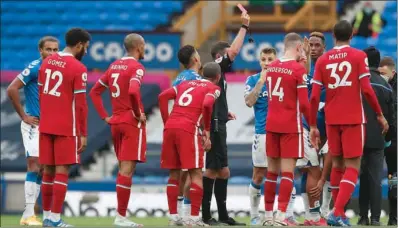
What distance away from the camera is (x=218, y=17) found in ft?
84.5

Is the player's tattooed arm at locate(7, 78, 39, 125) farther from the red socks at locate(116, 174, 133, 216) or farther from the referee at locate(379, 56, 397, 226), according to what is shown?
the referee at locate(379, 56, 397, 226)

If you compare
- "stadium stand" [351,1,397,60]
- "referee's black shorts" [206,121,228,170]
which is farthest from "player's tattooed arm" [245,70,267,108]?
"stadium stand" [351,1,397,60]

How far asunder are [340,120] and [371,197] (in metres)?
1.65

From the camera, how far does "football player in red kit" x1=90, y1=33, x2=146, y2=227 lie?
1229cm

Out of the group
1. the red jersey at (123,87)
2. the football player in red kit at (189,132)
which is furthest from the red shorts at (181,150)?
the red jersey at (123,87)

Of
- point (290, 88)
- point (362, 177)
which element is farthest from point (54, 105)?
point (362, 177)

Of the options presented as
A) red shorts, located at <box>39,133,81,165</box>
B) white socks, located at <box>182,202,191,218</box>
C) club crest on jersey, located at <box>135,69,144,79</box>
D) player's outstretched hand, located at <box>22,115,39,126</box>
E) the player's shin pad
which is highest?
club crest on jersey, located at <box>135,69,144,79</box>

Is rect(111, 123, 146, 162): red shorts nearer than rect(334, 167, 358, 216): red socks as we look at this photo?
No

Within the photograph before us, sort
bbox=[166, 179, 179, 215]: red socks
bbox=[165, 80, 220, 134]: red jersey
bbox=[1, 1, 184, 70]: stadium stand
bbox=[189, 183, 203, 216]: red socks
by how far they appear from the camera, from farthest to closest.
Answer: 1. bbox=[1, 1, 184, 70]: stadium stand
2. bbox=[166, 179, 179, 215]: red socks
3. bbox=[165, 80, 220, 134]: red jersey
4. bbox=[189, 183, 203, 216]: red socks

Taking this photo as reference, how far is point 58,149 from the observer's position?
472 inches

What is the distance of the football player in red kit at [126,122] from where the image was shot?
1229 cm

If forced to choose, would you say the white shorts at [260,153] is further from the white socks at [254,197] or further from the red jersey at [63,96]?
the red jersey at [63,96]

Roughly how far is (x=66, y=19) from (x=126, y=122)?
14.5m

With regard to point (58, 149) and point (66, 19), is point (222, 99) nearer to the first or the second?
point (58, 149)
